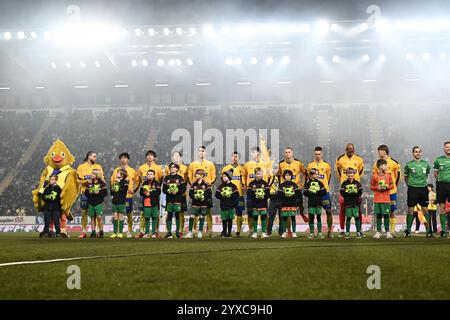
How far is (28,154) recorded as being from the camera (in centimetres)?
3362

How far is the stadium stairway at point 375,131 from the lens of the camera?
109ft

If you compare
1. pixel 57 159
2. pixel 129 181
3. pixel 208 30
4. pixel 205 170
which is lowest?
pixel 129 181

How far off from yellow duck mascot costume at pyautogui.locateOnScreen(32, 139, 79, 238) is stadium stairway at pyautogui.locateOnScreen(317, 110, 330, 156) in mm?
20537

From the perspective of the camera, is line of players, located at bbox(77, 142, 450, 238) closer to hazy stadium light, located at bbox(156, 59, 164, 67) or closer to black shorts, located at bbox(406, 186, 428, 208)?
black shorts, located at bbox(406, 186, 428, 208)

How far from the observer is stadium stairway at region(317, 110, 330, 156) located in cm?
3291

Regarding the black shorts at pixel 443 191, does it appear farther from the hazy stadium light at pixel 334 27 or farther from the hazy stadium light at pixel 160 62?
the hazy stadium light at pixel 160 62

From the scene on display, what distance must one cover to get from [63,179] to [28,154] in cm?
2145

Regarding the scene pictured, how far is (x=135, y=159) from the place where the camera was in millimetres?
32594

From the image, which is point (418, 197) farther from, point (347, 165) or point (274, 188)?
point (274, 188)

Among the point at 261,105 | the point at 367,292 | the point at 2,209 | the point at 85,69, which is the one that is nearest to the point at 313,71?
the point at 261,105

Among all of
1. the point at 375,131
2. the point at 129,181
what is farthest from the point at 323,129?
the point at 129,181

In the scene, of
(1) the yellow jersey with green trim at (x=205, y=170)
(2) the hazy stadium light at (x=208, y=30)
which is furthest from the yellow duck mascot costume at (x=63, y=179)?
(2) the hazy stadium light at (x=208, y=30)

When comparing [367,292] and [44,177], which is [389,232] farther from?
[367,292]

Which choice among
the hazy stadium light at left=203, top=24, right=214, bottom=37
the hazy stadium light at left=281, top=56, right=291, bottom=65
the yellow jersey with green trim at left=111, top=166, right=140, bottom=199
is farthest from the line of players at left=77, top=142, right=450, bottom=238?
the hazy stadium light at left=281, top=56, right=291, bottom=65
